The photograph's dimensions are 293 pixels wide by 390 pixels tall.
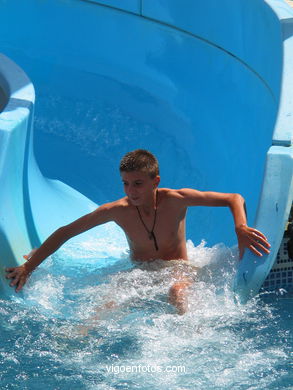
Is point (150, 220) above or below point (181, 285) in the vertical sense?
above

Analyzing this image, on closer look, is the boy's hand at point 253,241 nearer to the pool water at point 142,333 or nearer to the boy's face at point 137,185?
the pool water at point 142,333

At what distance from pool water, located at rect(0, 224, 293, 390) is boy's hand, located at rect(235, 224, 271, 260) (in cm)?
20

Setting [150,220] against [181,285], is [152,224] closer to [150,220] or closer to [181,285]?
[150,220]

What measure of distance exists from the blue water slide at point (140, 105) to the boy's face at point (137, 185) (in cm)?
47

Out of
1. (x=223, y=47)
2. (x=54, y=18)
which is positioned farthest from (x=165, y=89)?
(x=54, y=18)

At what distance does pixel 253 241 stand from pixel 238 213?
6.4 inches

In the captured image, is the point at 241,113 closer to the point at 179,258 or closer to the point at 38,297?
the point at 179,258

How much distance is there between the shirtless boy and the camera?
3.25 meters

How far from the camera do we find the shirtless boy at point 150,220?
3.25 metres

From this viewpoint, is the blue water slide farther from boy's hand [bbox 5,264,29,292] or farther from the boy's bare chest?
the boy's bare chest

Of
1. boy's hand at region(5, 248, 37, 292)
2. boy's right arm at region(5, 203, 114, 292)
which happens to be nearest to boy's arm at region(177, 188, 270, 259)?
boy's right arm at region(5, 203, 114, 292)

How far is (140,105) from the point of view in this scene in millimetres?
5512

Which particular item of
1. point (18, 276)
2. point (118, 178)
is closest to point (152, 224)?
point (18, 276)

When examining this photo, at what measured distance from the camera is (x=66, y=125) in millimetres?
5367
